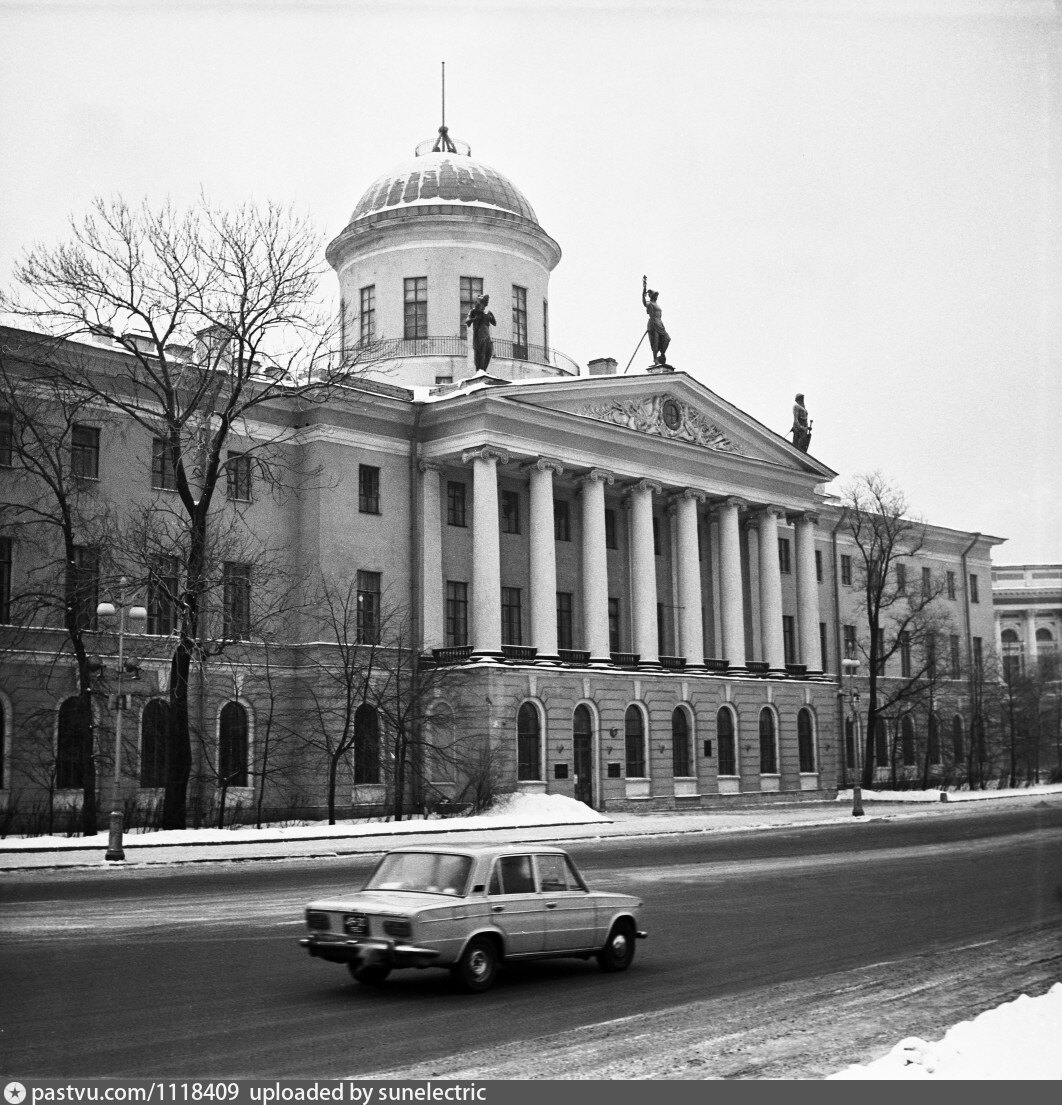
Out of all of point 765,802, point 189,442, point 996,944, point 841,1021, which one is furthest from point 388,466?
point 841,1021

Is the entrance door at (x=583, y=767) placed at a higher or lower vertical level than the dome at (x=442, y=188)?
lower

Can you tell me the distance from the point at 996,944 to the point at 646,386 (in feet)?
146

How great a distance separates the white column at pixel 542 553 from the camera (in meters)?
54.6

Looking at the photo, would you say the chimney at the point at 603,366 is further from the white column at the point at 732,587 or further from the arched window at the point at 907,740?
the arched window at the point at 907,740

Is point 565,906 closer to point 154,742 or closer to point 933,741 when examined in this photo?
point 154,742

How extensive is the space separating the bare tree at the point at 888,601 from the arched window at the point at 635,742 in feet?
67.2

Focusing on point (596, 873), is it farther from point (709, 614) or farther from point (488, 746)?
point (709, 614)

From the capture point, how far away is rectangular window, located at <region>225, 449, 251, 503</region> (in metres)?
49.5

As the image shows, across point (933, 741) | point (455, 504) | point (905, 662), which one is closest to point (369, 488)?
point (455, 504)

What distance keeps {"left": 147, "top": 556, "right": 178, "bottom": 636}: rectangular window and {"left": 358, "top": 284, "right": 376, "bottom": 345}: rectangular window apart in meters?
20.8

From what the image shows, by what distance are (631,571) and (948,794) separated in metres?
Result: 19.9

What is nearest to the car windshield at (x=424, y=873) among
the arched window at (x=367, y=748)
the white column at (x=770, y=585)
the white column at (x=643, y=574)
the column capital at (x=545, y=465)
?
the arched window at (x=367, y=748)

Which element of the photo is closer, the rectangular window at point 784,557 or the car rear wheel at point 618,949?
the car rear wheel at point 618,949

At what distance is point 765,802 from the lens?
62.2 metres
